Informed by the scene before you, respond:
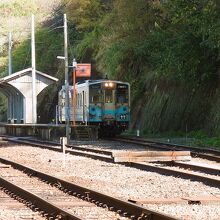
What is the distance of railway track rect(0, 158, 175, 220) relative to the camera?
994 centimetres

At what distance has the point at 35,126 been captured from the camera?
40219mm

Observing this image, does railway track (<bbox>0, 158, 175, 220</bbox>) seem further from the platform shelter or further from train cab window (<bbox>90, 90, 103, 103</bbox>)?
the platform shelter

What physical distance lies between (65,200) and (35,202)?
57 centimetres

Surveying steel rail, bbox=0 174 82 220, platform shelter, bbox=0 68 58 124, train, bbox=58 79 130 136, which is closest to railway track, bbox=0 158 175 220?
steel rail, bbox=0 174 82 220

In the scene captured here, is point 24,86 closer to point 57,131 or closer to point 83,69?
point 83,69

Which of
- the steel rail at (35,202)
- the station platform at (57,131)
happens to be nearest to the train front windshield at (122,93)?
the station platform at (57,131)

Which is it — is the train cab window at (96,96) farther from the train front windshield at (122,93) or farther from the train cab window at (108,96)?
the train front windshield at (122,93)

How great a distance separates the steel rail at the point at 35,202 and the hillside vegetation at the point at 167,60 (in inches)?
646

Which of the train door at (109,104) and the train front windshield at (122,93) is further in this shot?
the train front windshield at (122,93)

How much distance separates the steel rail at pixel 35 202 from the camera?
391 inches

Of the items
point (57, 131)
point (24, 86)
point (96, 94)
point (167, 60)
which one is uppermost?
point (167, 60)

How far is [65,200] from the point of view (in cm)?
1189

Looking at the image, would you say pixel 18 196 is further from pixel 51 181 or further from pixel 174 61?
pixel 174 61

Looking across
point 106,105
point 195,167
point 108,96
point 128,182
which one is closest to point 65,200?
point 128,182
